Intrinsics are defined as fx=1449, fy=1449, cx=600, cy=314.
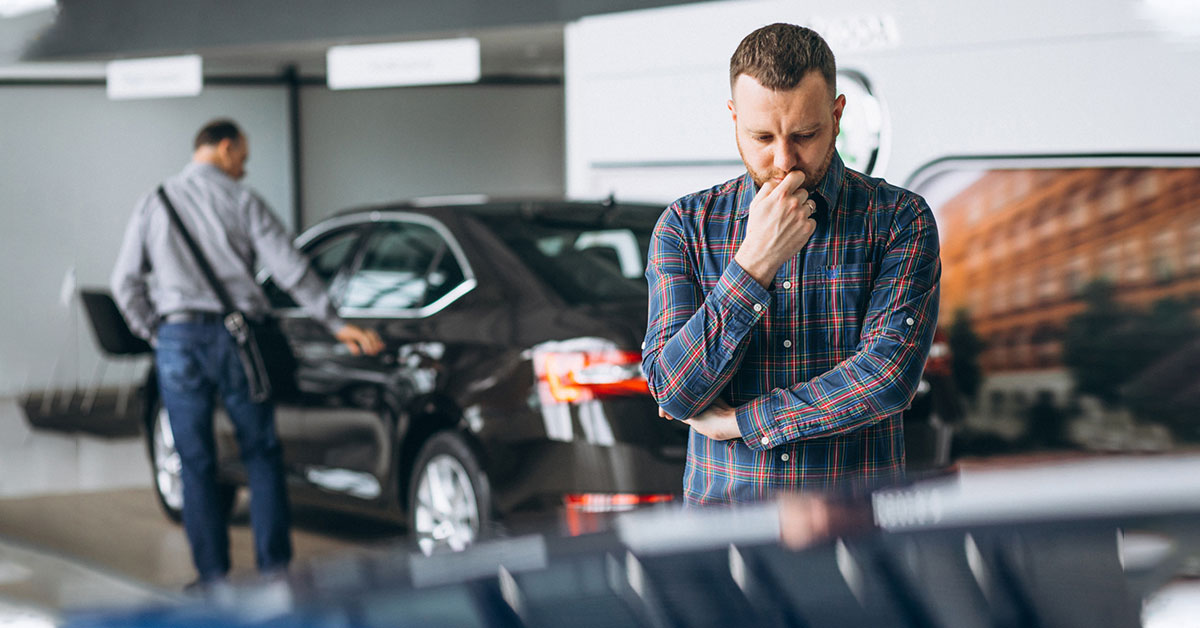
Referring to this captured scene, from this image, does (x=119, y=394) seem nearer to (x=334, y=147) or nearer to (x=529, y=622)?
(x=334, y=147)

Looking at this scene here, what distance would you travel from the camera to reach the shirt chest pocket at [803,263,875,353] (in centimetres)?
240

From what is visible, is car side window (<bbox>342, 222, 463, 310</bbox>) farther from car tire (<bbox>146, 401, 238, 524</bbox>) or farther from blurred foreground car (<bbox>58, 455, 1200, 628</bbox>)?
blurred foreground car (<bbox>58, 455, 1200, 628</bbox>)

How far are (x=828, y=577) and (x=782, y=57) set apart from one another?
1.23 m

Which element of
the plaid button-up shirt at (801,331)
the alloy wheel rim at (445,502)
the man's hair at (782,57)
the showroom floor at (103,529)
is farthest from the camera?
the showroom floor at (103,529)

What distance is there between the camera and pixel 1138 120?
720 centimetres

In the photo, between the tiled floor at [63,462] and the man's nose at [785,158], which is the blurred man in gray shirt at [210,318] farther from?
the man's nose at [785,158]

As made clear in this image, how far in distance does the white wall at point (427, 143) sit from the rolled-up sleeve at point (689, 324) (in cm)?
1333

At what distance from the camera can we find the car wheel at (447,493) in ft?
17.2

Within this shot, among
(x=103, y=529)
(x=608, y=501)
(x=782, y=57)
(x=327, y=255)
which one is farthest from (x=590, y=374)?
(x=103, y=529)

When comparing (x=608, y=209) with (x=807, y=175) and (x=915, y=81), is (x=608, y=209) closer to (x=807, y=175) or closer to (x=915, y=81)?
(x=915, y=81)

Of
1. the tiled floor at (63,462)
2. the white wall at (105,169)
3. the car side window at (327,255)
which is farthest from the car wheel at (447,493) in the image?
the white wall at (105,169)

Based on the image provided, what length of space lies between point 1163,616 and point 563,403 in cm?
375

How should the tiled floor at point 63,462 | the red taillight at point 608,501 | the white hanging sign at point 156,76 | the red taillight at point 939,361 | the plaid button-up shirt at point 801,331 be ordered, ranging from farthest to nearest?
the white hanging sign at point 156,76, the tiled floor at point 63,462, the red taillight at point 939,361, the red taillight at point 608,501, the plaid button-up shirt at point 801,331

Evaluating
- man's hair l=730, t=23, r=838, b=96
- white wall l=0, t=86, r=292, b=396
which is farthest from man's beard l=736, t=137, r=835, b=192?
white wall l=0, t=86, r=292, b=396
